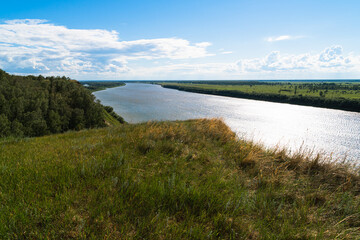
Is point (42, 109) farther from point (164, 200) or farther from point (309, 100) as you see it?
point (309, 100)

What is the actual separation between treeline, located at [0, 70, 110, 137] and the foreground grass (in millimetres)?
26412

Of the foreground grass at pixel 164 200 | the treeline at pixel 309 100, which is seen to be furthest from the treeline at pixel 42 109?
the treeline at pixel 309 100

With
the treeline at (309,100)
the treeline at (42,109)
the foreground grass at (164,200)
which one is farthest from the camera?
the treeline at (309,100)

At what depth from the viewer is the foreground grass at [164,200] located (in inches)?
104

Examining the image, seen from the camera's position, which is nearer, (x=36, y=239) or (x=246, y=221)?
(x=36, y=239)

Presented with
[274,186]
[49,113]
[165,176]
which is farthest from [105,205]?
[49,113]

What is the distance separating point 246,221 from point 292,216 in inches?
38.7

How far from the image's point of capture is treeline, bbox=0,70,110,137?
28.8m

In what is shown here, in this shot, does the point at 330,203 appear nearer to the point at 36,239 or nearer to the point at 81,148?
the point at 36,239

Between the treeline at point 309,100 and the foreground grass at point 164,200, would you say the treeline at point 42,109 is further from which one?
the treeline at point 309,100

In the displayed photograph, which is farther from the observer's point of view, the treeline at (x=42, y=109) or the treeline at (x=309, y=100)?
the treeline at (x=309, y=100)

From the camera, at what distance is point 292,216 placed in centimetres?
335

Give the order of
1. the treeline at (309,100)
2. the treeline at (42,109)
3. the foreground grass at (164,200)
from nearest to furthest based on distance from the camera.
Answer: the foreground grass at (164,200)
the treeline at (42,109)
the treeline at (309,100)

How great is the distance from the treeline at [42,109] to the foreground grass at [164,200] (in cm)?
2641
